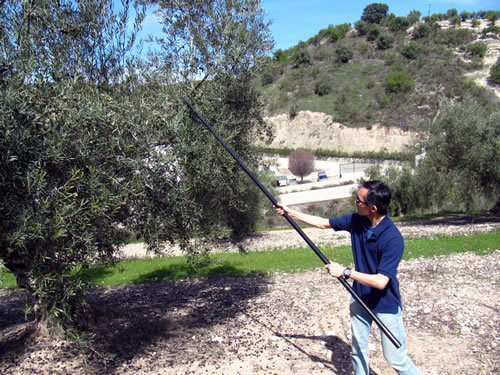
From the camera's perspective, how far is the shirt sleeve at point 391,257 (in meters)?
4.52

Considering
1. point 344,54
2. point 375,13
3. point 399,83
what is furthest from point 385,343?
point 375,13

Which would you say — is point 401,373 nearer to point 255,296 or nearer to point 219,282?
point 255,296

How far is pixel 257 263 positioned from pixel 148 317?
5.59 m

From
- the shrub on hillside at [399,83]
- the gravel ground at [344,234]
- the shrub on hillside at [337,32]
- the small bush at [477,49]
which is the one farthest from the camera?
the shrub on hillside at [337,32]

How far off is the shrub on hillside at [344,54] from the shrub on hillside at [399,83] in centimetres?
1066

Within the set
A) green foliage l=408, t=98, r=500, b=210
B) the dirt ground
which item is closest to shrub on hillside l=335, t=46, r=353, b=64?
green foliage l=408, t=98, r=500, b=210

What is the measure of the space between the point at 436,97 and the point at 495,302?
5473cm

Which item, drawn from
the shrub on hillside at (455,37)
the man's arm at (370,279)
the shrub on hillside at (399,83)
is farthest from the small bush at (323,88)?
the man's arm at (370,279)

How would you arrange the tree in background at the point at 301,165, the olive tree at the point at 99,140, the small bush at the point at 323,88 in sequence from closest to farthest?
→ the olive tree at the point at 99,140, the tree in background at the point at 301,165, the small bush at the point at 323,88

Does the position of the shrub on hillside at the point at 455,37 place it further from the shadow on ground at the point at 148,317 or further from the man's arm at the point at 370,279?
the man's arm at the point at 370,279

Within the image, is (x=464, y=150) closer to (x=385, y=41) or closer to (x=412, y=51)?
(x=412, y=51)

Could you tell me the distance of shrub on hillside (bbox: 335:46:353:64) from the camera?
7300 centimetres

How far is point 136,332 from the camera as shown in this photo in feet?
24.8

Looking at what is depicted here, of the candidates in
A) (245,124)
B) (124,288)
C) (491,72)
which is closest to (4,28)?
(245,124)
